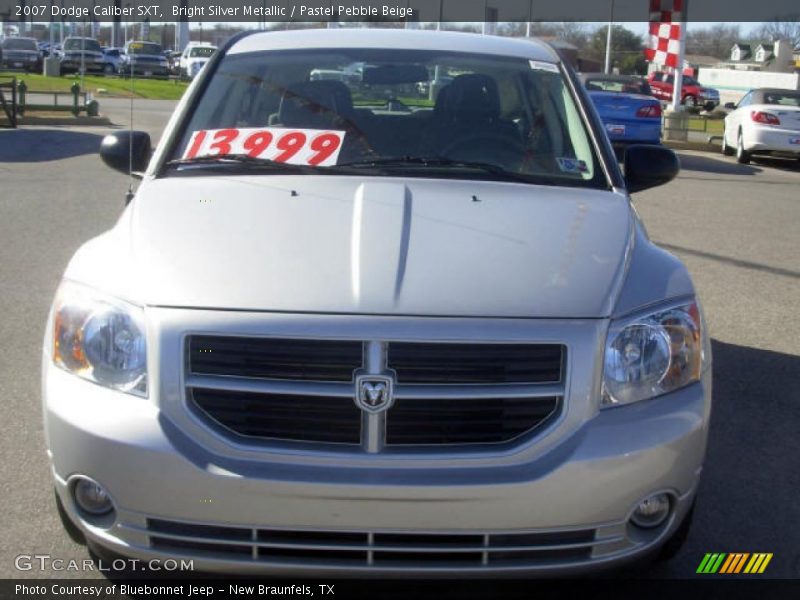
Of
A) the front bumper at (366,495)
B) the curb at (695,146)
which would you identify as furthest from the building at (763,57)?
the front bumper at (366,495)

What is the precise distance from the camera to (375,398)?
108 inches

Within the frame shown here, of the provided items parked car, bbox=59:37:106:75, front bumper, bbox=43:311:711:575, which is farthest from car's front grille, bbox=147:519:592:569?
parked car, bbox=59:37:106:75

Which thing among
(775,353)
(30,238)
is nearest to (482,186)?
(775,353)

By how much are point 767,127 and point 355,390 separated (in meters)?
16.5

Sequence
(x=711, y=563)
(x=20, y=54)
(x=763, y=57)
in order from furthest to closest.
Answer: (x=763, y=57)
(x=20, y=54)
(x=711, y=563)

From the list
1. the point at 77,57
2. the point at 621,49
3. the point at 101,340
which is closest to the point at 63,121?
the point at 77,57

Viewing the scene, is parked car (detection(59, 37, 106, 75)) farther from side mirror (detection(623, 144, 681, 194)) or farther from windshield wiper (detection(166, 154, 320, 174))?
side mirror (detection(623, 144, 681, 194))

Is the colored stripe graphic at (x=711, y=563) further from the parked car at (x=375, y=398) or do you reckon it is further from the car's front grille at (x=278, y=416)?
the car's front grille at (x=278, y=416)

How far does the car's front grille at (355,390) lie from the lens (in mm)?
2764

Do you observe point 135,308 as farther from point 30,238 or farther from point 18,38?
point 18,38

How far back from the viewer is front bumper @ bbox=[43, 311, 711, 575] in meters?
2.67

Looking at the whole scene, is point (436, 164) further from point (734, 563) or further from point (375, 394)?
point (734, 563)

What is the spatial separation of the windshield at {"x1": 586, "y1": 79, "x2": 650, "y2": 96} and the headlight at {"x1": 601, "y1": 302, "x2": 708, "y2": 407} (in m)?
16.1

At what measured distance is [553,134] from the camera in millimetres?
4355
